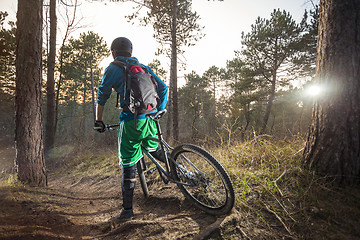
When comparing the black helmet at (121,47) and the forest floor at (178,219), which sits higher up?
the black helmet at (121,47)

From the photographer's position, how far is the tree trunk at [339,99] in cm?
186

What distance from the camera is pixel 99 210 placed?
271 centimetres

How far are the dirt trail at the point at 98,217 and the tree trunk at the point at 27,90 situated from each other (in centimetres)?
64

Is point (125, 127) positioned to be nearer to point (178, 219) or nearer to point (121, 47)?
point (121, 47)

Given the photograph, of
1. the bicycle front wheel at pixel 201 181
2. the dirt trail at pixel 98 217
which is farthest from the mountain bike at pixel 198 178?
the dirt trail at pixel 98 217

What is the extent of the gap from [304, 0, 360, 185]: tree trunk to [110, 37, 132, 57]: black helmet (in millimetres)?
2546

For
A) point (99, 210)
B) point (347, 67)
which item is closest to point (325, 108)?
point (347, 67)

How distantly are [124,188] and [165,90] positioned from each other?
1.48 metres

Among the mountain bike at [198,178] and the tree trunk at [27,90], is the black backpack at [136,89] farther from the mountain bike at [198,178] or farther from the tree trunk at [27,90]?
the tree trunk at [27,90]

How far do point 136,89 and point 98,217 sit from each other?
199 cm

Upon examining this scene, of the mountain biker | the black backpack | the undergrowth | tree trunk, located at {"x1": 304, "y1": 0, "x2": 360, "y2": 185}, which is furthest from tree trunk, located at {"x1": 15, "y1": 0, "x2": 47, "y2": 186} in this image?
tree trunk, located at {"x1": 304, "y1": 0, "x2": 360, "y2": 185}

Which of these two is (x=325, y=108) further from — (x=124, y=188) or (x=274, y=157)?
(x=124, y=188)

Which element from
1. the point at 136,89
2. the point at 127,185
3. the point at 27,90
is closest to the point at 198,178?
the point at 127,185

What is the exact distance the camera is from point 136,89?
6.58 ft
